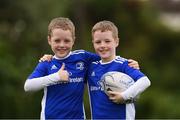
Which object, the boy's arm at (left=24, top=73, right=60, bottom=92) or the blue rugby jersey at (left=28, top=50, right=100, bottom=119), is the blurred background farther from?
the boy's arm at (left=24, top=73, right=60, bottom=92)

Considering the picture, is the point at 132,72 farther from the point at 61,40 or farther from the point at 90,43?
the point at 90,43

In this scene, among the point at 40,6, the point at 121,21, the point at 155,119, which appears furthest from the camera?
the point at 121,21

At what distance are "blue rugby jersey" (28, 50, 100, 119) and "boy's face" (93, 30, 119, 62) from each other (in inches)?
12.0

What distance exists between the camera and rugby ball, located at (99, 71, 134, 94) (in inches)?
250

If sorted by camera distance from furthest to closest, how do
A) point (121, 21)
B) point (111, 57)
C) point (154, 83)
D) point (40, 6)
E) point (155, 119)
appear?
point (121, 21) → point (154, 83) → point (40, 6) → point (155, 119) → point (111, 57)

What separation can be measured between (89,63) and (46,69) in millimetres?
441

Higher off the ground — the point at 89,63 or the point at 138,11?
the point at 138,11

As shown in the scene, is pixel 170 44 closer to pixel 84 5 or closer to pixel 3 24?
pixel 84 5

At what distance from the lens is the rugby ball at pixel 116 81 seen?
6.36m

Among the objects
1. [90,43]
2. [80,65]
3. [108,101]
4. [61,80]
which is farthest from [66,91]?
[90,43]

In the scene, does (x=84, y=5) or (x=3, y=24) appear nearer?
(x=3, y=24)

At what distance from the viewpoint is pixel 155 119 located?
618 inches

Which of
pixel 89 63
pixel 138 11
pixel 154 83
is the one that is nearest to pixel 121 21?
pixel 138 11

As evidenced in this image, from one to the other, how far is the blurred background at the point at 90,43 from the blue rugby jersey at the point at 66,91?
7905mm
